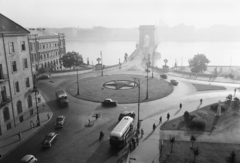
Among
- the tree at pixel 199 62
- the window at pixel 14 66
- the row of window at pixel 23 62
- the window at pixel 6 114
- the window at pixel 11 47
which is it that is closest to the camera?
the window at pixel 6 114

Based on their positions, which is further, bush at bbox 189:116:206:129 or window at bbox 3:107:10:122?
window at bbox 3:107:10:122

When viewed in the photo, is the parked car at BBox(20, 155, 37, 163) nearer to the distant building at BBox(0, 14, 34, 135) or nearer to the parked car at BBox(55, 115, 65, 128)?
the parked car at BBox(55, 115, 65, 128)

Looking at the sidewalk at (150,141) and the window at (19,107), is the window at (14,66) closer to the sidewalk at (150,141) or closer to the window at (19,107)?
the window at (19,107)

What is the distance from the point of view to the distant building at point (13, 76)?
29031mm

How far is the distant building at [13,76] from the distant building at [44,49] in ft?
101

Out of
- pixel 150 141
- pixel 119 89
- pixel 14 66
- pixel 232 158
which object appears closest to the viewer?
pixel 232 158

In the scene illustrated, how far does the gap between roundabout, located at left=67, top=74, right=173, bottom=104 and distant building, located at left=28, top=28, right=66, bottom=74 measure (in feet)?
69.4

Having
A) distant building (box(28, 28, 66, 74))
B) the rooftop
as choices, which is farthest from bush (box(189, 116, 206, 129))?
distant building (box(28, 28, 66, 74))

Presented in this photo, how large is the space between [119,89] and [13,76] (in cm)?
2304

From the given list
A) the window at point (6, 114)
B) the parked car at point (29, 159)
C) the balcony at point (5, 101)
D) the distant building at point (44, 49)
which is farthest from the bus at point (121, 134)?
the distant building at point (44, 49)

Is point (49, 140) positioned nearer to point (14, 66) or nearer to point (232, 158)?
point (14, 66)

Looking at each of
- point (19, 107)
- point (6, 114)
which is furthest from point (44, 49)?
point (6, 114)

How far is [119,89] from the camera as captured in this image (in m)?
48.2

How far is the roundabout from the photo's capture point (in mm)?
42406
